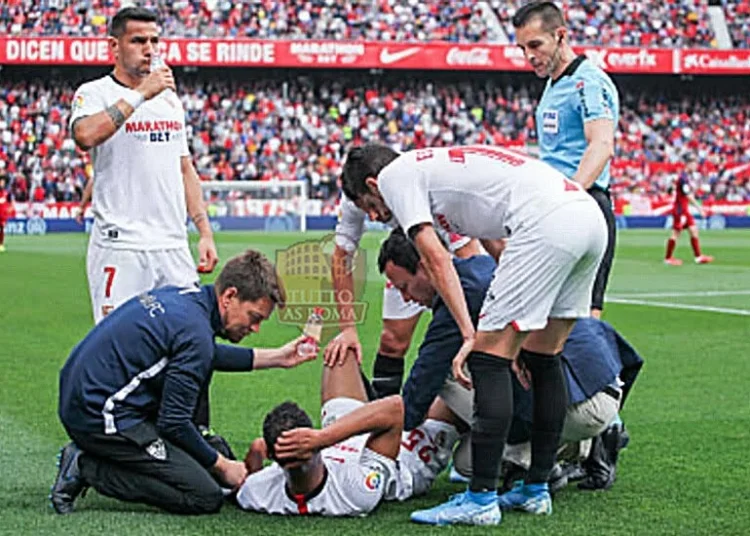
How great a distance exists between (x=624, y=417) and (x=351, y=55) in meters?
42.1

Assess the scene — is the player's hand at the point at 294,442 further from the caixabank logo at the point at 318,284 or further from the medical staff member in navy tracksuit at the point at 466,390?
the caixabank logo at the point at 318,284

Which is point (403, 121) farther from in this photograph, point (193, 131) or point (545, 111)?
point (545, 111)

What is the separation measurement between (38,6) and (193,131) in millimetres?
6815

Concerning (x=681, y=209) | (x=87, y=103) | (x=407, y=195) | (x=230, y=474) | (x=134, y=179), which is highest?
(x=87, y=103)

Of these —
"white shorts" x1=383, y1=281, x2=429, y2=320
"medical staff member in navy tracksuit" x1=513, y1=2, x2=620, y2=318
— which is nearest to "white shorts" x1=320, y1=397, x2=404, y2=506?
"medical staff member in navy tracksuit" x1=513, y1=2, x2=620, y2=318

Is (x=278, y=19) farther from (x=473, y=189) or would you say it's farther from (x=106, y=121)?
(x=473, y=189)

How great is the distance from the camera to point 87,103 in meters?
7.34

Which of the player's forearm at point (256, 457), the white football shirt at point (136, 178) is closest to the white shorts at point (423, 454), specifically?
the player's forearm at point (256, 457)

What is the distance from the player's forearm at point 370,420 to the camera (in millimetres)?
6340

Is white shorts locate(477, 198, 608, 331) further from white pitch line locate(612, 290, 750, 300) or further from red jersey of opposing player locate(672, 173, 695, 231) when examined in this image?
red jersey of opposing player locate(672, 173, 695, 231)

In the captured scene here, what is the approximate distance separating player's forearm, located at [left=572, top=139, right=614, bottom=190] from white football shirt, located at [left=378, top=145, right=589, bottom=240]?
1.53 metres

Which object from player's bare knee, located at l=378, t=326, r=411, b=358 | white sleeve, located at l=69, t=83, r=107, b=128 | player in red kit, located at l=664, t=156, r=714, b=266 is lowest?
player in red kit, located at l=664, t=156, r=714, b=266

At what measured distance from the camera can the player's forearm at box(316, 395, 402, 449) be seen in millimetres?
6340

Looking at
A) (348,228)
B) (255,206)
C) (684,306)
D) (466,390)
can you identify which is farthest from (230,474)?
(255,206)
